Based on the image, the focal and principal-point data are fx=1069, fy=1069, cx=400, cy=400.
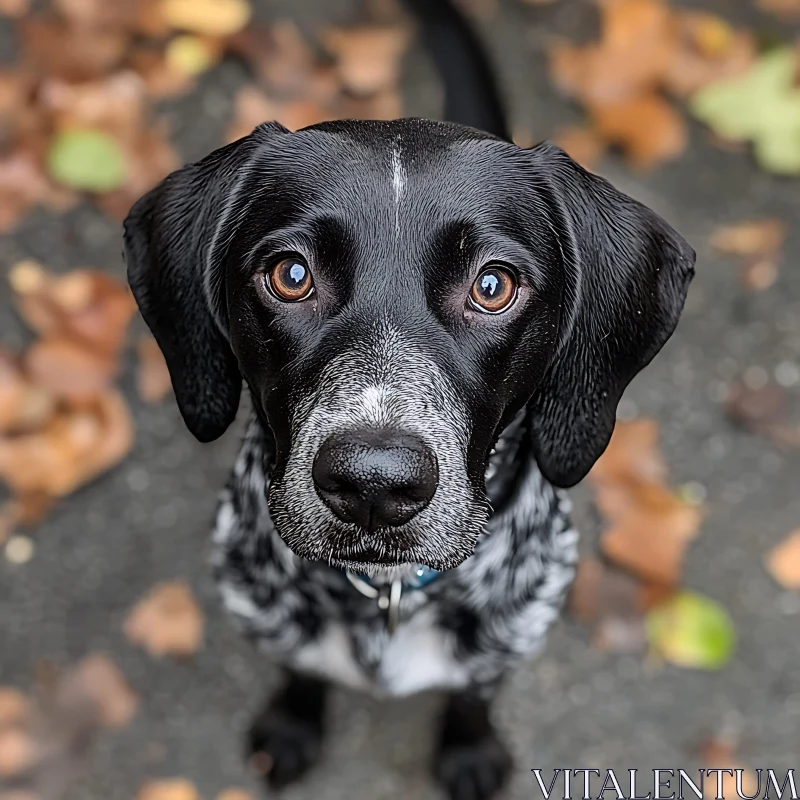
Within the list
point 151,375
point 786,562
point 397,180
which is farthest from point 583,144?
point 397,180

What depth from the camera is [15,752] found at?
11.4 ft

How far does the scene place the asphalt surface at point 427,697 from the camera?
11.8ft

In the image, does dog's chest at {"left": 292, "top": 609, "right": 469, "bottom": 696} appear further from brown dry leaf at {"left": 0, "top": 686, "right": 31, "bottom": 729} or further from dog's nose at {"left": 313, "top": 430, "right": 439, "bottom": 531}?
brown dry leaf at {"left": 0, "top": 686, "right": 31, "bottom": 729}

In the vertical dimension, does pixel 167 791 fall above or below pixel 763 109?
below

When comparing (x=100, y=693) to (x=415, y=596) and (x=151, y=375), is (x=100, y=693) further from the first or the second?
(x=415, y=596)

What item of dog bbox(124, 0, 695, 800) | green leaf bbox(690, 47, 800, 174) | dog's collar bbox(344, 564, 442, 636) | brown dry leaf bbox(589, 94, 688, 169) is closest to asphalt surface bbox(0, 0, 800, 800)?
brown dry leaf bbox(589, 94, 688, 169)

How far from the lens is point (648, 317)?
2.51 m

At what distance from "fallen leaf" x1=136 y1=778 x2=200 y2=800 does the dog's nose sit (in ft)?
6.16

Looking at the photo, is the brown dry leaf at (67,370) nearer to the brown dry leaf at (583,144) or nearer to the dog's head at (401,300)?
the dog's head at (401,300)

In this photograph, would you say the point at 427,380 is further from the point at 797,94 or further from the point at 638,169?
the point at 797,94

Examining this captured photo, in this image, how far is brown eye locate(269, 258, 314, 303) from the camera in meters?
2.28

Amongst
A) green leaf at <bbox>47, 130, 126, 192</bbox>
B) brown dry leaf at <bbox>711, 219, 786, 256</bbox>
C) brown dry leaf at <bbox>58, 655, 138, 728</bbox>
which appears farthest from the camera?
brown dry leaf at <bbox>711, 219, 786, 256</bbox>

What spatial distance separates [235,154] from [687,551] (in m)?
2.31

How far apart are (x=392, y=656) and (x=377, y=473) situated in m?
1.06
